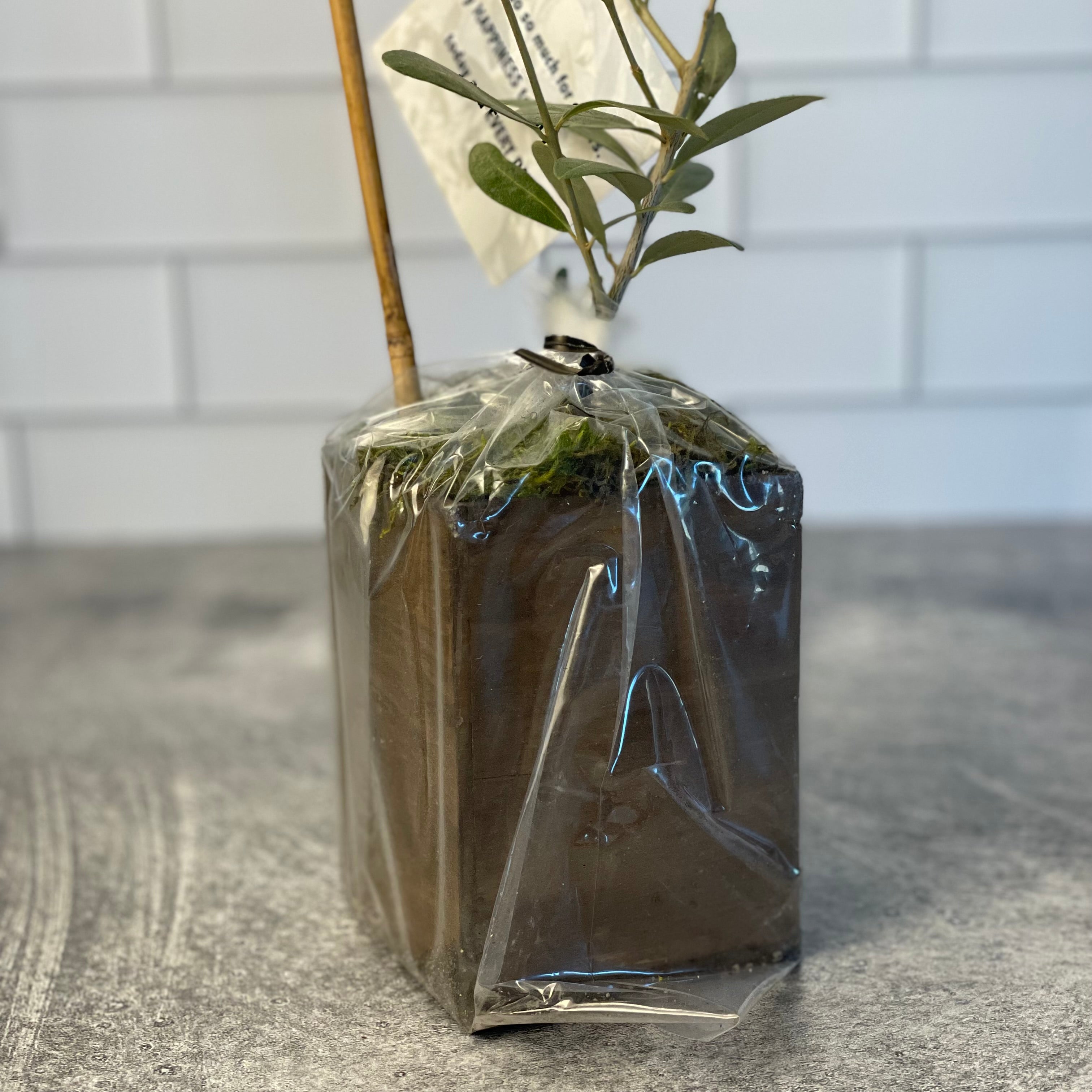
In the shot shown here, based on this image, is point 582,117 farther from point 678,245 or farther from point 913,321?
point 913,321

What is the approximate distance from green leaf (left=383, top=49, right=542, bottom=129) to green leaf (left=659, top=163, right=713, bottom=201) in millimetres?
77

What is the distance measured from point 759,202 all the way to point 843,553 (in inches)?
18.0

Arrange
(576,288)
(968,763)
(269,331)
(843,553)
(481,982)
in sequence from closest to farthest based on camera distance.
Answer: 1. (481,982)
2. (576,288)
3. (968,763)
4. (843,553)
5. (269,331)

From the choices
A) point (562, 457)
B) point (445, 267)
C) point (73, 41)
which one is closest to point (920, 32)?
point (445, 267)

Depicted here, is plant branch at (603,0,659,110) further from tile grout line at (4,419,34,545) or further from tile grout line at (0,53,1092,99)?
tile grout line at (4,419,34,545)

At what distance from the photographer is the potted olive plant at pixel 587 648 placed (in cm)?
48

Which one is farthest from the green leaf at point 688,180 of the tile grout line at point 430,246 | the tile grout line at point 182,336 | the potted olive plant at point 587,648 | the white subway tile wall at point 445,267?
the tile grout line at point 182,336

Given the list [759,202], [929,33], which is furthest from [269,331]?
[929,33]

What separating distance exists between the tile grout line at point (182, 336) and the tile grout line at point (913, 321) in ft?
3.03

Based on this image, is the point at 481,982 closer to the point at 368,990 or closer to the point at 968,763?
the point at 368,990

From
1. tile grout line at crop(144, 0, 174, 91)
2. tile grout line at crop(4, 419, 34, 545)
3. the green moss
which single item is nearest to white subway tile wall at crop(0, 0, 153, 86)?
tile grout line at crop(144, 0, 174, 91)

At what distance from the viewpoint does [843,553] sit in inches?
54.7

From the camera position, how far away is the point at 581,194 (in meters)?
0.53

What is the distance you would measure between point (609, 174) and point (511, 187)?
0.06 meters
